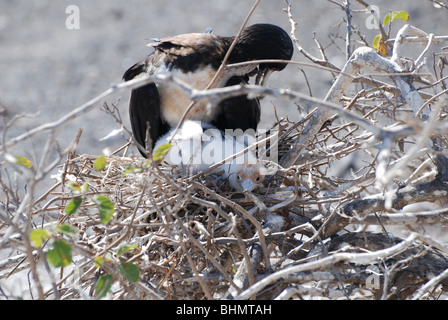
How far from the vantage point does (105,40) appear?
829 centimetres

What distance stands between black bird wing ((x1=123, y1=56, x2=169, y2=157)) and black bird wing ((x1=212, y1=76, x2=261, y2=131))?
31cm

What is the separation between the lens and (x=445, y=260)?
229 cm

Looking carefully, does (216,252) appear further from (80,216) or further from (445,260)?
(445,260)

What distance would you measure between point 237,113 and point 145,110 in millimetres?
488

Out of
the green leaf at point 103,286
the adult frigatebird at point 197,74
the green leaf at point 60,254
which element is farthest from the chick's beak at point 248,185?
the green leaf at point 60,254

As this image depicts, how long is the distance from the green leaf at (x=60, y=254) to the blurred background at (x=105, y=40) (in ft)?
16.5

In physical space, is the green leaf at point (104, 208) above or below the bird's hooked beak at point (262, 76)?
below

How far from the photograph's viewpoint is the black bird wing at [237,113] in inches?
125

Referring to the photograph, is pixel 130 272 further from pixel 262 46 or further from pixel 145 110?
pixel 262 46

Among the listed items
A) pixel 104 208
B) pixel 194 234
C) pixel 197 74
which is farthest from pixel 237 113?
pixel 104 208

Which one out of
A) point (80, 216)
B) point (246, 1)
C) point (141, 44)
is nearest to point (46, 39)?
point (141, 44)

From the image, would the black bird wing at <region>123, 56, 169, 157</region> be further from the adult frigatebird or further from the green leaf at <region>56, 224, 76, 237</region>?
the green leaf at <region>56, 224, 76, 237</region>

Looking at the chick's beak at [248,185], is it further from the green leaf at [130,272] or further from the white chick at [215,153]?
the green leaf at [130,272]
